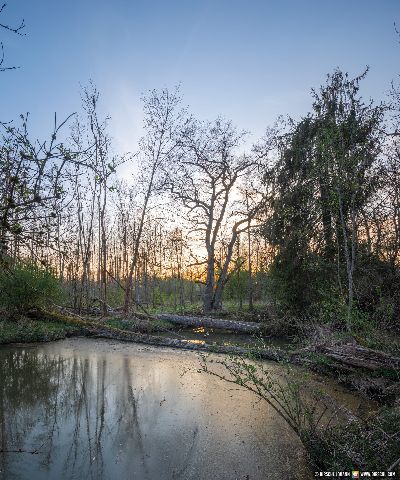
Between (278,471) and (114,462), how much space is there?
2050 mm

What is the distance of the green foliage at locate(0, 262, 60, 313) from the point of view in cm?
1459

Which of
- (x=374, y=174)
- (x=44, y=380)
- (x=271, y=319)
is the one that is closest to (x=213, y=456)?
(x=44, y=380)

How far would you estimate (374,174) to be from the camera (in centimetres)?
1311

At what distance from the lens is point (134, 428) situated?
5480mm

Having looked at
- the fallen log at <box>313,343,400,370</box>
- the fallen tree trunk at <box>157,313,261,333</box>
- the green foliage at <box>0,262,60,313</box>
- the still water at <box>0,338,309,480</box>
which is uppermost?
the green foliage at <box>0,262,60,313</box>

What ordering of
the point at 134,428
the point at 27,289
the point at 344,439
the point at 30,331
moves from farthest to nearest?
the point at 27,289
the point at 30,331
the point at 134,428
the point at 344,439

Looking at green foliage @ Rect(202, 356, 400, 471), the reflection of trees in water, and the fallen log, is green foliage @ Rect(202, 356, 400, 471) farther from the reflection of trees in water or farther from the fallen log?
the fallen log

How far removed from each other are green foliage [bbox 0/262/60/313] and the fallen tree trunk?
6327mm

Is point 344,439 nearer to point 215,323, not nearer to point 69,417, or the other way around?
point 69,417

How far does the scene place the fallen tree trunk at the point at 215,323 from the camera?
17.2m

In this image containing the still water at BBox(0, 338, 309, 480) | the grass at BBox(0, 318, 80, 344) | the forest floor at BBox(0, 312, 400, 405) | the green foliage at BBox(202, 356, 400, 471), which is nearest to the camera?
the green foliage at BBox(202, 356, 400, 471)

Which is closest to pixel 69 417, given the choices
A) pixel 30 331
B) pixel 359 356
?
pixel 359 356

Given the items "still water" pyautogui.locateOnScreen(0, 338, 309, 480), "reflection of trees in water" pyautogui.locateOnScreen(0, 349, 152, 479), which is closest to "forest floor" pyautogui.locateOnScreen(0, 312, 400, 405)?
"still water" pyautogui.locateOnScreen(0, 338, 309, 480)

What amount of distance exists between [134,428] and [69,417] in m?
1.21
